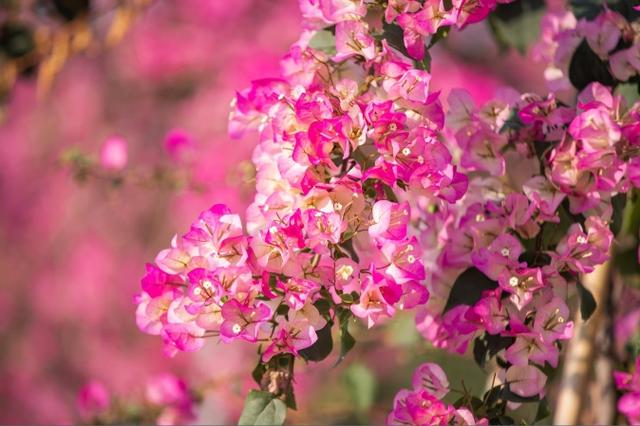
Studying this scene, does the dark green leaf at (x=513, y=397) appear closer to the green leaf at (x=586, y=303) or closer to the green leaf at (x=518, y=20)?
the green leaf at (x=586, y=303)

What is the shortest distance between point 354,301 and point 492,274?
0.30ft

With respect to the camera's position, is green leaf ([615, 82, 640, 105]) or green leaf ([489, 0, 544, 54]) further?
green leaf ([489, 0, 544, 54])

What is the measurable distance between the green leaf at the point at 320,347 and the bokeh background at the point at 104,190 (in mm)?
1958

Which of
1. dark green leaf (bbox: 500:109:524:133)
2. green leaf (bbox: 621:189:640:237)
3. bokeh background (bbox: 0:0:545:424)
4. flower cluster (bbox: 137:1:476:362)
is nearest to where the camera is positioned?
flower cluster (bbox: 137:1:476:362)

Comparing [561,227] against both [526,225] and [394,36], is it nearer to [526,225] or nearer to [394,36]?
[526,225]

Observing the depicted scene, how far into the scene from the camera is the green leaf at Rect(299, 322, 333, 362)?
21.3 inches

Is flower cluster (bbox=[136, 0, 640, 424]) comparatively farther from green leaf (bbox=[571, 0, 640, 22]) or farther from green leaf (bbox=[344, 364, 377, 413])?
green leaf (bbox=[344, 364, 377, 413])

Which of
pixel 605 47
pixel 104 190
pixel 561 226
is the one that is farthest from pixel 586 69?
pixel 104 190

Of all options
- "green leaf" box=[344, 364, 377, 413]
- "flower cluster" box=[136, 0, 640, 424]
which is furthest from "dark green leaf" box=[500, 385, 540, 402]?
"green leaf" box=[344, 364, 377, 413]

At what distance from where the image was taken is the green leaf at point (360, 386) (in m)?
1.03

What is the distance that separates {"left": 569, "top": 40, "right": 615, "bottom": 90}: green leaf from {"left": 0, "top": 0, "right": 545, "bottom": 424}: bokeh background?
186 centimetres

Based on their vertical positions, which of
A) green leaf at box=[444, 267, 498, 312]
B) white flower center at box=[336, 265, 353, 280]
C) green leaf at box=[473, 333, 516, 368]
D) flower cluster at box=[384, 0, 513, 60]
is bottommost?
green leaf at box=[473, 333, 516, 368]

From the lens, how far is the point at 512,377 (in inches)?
22.0

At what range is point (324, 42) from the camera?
0.61 m
